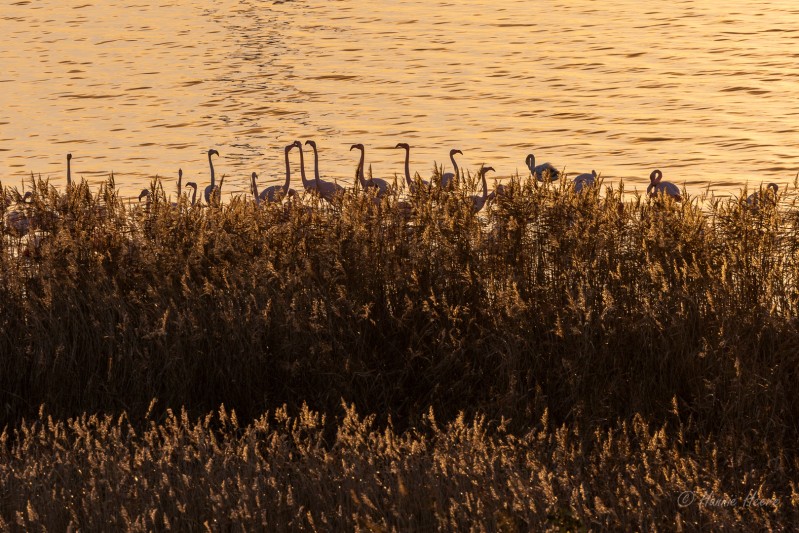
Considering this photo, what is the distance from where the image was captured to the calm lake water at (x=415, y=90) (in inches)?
927

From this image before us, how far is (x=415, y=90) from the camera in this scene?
3183 centimetres

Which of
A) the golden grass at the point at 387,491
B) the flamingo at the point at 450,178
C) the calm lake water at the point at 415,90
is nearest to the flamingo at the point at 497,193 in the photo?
the flamingo at the point at 450,178

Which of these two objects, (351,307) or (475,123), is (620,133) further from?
(351,307)

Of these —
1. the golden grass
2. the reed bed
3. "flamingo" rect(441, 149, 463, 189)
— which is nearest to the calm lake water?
"flamingo" rect(441, 149, 463, 189)

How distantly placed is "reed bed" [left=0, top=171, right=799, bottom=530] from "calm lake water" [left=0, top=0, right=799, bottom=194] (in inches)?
404

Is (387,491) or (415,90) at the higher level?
(387,491)

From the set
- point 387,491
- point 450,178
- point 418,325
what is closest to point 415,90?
point 450,178

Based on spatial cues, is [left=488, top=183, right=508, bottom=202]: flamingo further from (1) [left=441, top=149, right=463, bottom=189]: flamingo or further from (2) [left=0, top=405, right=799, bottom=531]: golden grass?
(2) [left=0, top=405, right=799, bottom=531]: golden grass

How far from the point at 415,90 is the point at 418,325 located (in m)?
22.6

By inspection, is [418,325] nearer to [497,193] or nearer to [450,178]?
[497,193]

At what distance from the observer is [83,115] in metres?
29.7

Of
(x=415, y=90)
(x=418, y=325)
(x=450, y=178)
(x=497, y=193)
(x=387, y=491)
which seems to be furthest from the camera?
(x=415, y=90)

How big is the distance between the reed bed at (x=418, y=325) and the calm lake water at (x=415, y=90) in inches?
404

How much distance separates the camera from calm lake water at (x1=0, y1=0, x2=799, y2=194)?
A: 23.5 m
